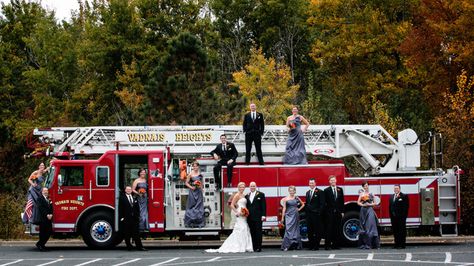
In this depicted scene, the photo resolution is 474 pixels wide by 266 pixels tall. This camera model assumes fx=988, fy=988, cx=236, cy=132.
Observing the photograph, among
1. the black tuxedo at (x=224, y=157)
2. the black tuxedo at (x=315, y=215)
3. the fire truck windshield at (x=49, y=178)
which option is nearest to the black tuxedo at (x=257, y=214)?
the black tuxedo at (x=315, y=215)

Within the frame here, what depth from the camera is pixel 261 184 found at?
2670 cm

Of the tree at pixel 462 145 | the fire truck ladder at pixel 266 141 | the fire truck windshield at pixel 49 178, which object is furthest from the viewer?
the tree at pixel 462 145

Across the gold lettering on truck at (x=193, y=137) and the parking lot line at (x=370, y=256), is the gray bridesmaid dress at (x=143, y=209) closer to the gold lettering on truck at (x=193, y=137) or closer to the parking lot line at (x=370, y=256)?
the gold lettering on truck at (x=193, y=137)

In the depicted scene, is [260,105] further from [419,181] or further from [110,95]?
[419,181]

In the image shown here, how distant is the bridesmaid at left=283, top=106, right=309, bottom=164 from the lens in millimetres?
27016

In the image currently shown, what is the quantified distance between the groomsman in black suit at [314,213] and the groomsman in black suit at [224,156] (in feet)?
7.34

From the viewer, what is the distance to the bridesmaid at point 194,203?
2639 centimetres

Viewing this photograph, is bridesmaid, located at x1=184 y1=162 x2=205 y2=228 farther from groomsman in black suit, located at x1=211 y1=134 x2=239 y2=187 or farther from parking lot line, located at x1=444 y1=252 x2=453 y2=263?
parking lot line, located at x1=444 y1=252 x2=453 y2=263

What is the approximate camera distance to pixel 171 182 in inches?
1054

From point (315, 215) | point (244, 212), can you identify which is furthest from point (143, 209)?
point (315, 215)

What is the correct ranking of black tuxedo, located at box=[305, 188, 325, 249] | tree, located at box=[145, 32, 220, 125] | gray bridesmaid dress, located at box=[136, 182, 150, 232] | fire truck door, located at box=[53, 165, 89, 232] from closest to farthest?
black tuxedo, located at box=[305, 188, 325, 249] → gray bridesmaid dress, located at box=[136, 182, 150, 232] → fire truck door, located at box=[53, 165, 89, 232] → tree, located at box=[145, 32, 220, 125]

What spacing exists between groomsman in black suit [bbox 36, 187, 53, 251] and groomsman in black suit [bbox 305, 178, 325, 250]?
6709 mm

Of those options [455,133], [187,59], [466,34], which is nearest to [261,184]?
[455,133]

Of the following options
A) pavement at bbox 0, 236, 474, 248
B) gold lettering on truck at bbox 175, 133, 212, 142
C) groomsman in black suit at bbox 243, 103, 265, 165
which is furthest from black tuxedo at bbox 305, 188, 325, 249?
gold lettering on truck at bbox 175, 133, 212, 142
